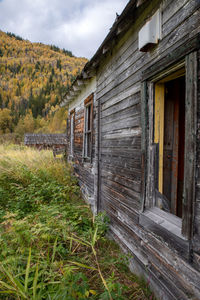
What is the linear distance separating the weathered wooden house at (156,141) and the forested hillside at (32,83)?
3811cm

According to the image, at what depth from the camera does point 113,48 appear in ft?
12.1

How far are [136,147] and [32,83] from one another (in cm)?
8883

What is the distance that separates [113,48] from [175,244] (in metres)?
3.34

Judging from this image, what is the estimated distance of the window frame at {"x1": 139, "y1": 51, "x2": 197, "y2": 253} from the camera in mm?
1633

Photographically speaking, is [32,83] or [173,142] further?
[32,83]

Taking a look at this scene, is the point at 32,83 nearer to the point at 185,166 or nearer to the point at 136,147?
the point at 136,147

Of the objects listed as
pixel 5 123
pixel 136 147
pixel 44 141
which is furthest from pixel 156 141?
pixel 5 123

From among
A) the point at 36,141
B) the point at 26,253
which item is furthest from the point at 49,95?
the point at 26,253

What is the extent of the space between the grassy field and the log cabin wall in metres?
0.34

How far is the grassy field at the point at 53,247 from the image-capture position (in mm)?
1958

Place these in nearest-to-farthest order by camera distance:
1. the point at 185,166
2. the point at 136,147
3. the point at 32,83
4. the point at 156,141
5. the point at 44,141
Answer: the point at 185,166, the point at 156,141, the point at 136,147, the point at 44,141, the point at 32,83

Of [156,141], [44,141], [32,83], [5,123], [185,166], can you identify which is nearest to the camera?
A: [185,166]

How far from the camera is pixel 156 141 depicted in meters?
2.38

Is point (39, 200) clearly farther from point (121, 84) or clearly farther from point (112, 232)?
point (121, 84)
